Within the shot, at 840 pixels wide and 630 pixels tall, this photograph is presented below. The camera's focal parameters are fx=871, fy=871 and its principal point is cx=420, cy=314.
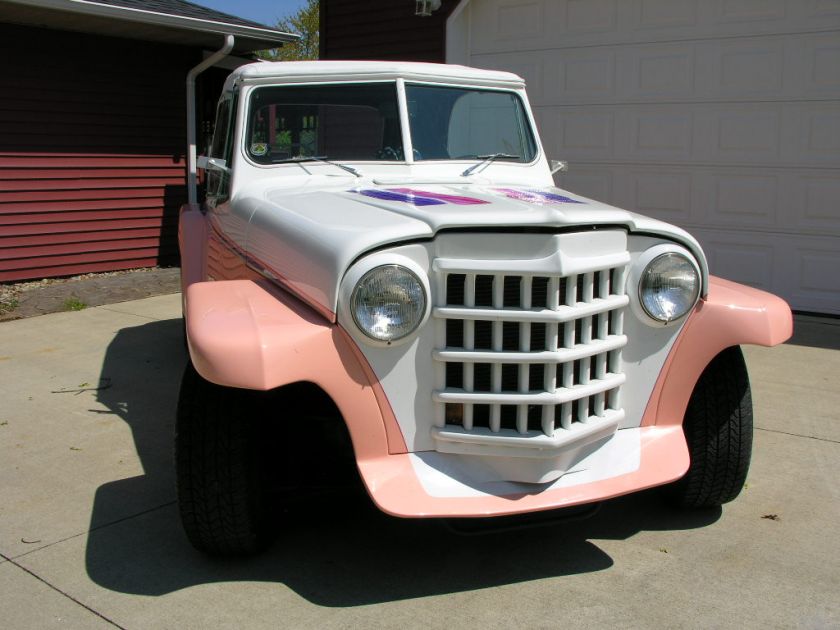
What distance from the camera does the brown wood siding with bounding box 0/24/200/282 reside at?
8.51 m

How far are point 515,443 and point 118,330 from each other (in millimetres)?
4888

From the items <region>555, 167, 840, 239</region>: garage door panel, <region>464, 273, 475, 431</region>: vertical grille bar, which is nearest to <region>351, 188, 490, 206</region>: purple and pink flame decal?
<region>464, 273, 475, 431</region>: vertical grille bar

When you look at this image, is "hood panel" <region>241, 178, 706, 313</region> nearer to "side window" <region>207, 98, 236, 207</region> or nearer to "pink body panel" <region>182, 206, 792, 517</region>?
"pink body panel" <region>182, 206, 792, 517</region>

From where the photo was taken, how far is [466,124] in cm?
433

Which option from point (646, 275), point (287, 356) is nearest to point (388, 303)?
point (287, 356)

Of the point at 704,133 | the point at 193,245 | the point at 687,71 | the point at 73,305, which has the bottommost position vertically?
the point at 73,305

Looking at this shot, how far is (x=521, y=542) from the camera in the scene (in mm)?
3307

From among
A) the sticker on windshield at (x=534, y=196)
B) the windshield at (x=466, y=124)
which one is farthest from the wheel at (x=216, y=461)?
the windshield at (x=466, y=124)

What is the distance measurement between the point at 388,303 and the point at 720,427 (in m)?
1.47

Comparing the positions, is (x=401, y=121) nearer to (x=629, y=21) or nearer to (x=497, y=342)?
(x=497, y=342)

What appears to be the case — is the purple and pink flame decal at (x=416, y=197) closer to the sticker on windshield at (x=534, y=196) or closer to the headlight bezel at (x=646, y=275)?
the sticker on windshield at (x=534, y=196)

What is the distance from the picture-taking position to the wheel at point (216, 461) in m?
2.91

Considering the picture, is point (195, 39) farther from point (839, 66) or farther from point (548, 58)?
point (839, 66)

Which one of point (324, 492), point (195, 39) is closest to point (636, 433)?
point (324, 492)
